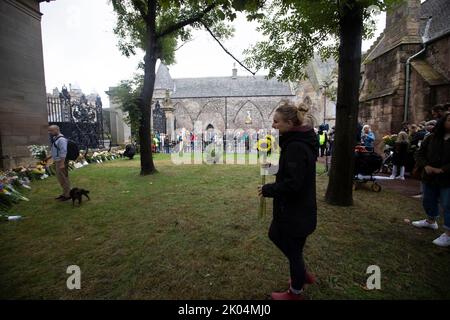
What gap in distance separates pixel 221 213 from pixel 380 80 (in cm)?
1272

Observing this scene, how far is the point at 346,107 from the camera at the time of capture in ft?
18.5

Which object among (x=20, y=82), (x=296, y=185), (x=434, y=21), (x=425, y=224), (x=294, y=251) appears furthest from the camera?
(x=434, y=21)

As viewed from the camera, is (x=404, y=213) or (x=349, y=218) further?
(x=404, y=213)

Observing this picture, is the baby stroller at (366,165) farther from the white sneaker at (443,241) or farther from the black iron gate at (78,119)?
the black iron gate at (78,119)

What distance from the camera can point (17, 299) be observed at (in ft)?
8.75

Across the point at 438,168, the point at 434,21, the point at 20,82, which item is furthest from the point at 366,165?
the point at 20,82

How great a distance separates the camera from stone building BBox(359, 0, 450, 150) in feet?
35.2

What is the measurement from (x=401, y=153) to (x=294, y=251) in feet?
27.9

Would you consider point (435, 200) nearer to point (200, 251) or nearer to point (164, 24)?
point (200, 251)

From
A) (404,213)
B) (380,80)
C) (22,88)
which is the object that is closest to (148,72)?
(22,88)

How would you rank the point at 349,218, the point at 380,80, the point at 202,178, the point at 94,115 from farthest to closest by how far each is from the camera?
the point at 94,115
the point at 380,80
the point at 202,178
the point at 349,218

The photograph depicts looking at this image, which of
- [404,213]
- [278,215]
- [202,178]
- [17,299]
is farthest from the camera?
[202,178]
